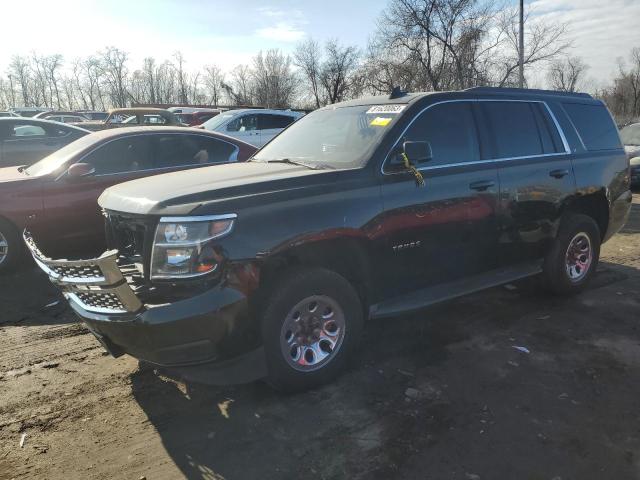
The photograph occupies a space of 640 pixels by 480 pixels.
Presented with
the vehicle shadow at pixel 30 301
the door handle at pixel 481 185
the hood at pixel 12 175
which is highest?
the hood at pixel 12 175

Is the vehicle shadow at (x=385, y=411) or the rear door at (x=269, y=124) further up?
the rear door at (x=269, y=124)

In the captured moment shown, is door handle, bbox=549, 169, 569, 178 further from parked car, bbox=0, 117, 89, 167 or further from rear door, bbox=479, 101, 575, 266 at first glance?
parked car, bbox=0, 117, 89, 167

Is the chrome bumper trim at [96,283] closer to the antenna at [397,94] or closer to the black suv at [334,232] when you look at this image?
the black suv at [334,232]

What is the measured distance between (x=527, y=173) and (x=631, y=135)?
12121 mm

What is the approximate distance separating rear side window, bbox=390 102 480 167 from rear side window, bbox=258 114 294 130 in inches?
470

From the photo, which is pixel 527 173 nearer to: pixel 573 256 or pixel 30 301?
pixel 573 256

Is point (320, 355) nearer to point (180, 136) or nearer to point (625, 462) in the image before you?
point (625, 462)

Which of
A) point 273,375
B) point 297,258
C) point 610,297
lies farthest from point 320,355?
point 610,297

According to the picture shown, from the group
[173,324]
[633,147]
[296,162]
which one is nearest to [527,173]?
[296,162]

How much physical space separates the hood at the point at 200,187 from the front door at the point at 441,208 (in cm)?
62

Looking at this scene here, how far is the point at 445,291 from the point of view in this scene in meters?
4.17

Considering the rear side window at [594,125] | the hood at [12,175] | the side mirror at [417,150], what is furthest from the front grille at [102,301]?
the rear side window at [594,125]

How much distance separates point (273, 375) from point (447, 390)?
1.23 meters

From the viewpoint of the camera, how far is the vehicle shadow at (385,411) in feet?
9.25
